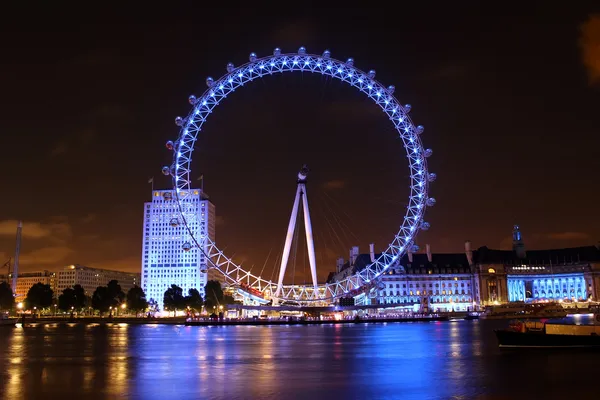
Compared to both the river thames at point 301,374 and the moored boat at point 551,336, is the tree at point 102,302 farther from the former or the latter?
the moored boat at point 551,336

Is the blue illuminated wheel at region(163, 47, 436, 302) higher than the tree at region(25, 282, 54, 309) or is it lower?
higher

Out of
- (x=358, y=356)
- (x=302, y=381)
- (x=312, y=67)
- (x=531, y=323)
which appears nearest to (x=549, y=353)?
(x=531, y=323)

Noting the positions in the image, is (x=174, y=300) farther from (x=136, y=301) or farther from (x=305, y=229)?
(x=305, y=229)

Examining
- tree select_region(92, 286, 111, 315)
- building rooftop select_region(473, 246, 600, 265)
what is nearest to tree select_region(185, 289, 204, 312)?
tree select_region(92, 286, 111, 315)

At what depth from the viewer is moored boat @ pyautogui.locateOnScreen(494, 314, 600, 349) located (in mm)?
38000

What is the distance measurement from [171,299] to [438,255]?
72.9 m

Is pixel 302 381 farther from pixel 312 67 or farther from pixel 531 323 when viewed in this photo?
pixel 312 67

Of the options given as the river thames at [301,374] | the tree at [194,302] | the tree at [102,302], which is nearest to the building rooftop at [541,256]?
the tree at [194,302]

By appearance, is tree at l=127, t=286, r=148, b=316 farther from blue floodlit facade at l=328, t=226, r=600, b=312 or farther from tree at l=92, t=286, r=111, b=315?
blue floodlit facade at l=328, t=226, r=600, b=312

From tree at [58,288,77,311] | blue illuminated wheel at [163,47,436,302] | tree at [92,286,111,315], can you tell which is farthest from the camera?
tree at [92,286,111,315]

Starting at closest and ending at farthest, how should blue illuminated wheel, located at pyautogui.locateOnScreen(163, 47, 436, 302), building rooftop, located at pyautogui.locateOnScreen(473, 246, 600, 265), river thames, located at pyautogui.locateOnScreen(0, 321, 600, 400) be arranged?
river thames, located at pyautogui.locateOnScreen(0, 321, 600, 400)
blue illuminated wheel, located at pyautogui.locateOnScreen(163, 47, 436, 302)
building rooftop, located at pyautogui.locateOnScreen(473, 246, 600, 265)

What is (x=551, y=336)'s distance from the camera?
38531mm

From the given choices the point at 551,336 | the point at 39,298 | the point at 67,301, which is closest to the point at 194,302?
the point at 67,301

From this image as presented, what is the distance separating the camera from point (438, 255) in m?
166
